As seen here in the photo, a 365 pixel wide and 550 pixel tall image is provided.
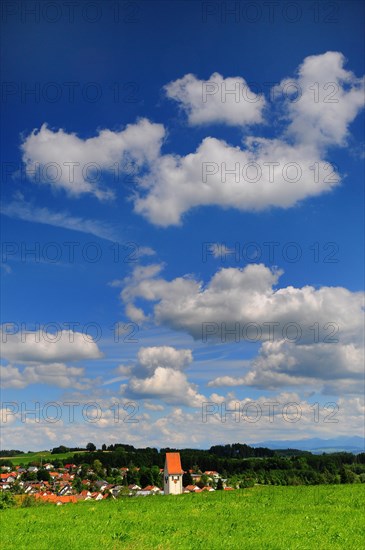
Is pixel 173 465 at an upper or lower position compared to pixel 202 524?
lower

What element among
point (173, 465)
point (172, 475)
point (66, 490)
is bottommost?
point (66, 490)

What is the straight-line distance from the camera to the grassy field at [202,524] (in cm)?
1734

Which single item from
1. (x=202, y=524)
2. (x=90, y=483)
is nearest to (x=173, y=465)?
(x=202, y=524)

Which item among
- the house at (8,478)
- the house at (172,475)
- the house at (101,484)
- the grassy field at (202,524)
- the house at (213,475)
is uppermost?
the grassy field at (202,524)

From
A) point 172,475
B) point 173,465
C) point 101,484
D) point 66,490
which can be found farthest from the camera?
point 101,484

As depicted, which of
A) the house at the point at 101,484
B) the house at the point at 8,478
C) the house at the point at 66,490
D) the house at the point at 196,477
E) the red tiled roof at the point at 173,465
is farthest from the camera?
the house at the point at 8,478

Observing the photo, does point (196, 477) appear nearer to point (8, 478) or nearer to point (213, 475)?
point (213, 475)

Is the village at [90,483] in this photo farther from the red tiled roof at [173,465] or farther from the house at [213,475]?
the red tiled roof at [173,465]

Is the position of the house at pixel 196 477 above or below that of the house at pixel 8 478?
above

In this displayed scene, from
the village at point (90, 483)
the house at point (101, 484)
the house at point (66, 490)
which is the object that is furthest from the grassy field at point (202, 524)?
the house at point (101, 484)

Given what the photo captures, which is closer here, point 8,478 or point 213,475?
point 213,475

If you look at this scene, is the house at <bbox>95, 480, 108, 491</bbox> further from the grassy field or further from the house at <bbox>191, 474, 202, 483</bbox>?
the grassy field

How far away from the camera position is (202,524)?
816 inches

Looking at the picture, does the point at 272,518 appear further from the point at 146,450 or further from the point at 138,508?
the point at 146,450
